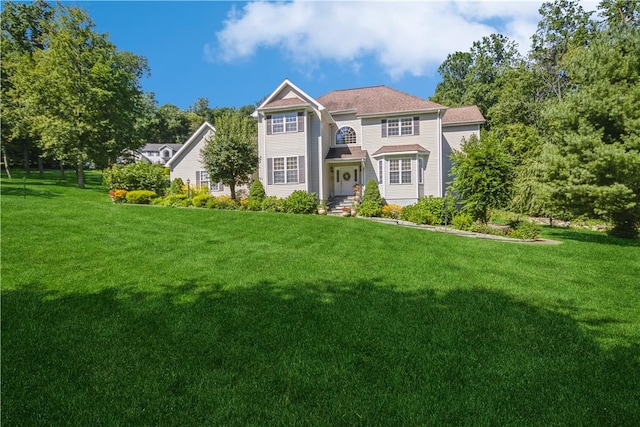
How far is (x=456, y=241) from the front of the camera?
35.1 feet

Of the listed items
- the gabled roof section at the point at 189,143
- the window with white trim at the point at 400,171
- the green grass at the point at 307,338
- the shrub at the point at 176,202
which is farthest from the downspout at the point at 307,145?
the green grass at the point at 307,338

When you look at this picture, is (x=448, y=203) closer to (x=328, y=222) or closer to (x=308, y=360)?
(x=328, y=222)

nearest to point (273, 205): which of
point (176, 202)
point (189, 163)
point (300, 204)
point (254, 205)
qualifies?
point (254, 205)

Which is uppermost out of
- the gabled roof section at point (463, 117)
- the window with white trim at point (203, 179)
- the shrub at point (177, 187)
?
the gabled roof section at point (463, 117)

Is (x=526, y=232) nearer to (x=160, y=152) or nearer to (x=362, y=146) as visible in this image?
(x=362, y=146)

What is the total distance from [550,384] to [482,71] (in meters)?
44.1

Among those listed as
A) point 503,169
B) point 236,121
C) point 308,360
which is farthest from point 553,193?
point 236,121

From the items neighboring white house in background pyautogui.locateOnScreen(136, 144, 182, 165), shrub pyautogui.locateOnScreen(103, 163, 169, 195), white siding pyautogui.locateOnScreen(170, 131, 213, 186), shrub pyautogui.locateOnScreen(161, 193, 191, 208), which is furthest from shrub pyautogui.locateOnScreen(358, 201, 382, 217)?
neighboring white house in background pyautogui.locateOnScreen(136, 144, 182, 165)

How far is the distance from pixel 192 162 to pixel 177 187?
95.2 inches

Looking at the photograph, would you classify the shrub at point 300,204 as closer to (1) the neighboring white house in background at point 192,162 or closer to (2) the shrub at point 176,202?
(2) the shrub at point 176,202

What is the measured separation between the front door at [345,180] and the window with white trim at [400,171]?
2.70m

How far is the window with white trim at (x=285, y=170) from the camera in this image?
20469mm

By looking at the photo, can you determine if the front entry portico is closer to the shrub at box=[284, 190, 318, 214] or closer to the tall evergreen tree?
the shrub at box=[284, 190, 318, 214]

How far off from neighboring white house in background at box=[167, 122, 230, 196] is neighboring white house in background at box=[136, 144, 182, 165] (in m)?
40.1
